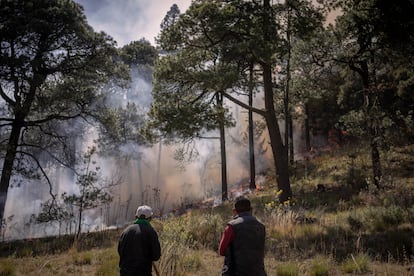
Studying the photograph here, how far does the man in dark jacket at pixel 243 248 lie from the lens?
387 centimetres

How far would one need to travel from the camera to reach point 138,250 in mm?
4324

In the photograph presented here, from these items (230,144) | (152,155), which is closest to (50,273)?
(152,155)

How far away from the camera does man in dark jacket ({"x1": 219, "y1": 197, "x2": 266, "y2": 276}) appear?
152 inches

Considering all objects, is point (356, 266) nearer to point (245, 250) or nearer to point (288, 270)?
point (288, 270)

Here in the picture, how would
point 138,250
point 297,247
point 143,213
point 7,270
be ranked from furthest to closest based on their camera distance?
point 297,247, point 7,270, point 143,213, point 138,250

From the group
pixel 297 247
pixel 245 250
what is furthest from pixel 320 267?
pixel 245 250

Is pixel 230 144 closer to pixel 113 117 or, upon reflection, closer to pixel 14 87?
pixel 113 117

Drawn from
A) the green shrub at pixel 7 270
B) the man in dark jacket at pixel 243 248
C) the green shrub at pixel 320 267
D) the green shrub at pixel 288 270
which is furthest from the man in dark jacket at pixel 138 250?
the green shrub at pixel 7 270

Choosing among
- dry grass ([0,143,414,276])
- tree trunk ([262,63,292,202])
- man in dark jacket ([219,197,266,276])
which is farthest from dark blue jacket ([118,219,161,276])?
tree trunk ([262,63,292,202])

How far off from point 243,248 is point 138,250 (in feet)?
4.92

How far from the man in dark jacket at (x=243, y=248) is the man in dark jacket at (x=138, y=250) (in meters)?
1.08

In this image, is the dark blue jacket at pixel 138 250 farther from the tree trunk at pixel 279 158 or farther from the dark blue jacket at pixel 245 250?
the tree trunk at pixel 279 158

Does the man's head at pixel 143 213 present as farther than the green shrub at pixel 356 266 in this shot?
No

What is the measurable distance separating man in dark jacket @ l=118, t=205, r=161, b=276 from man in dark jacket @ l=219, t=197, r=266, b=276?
1077 mm
